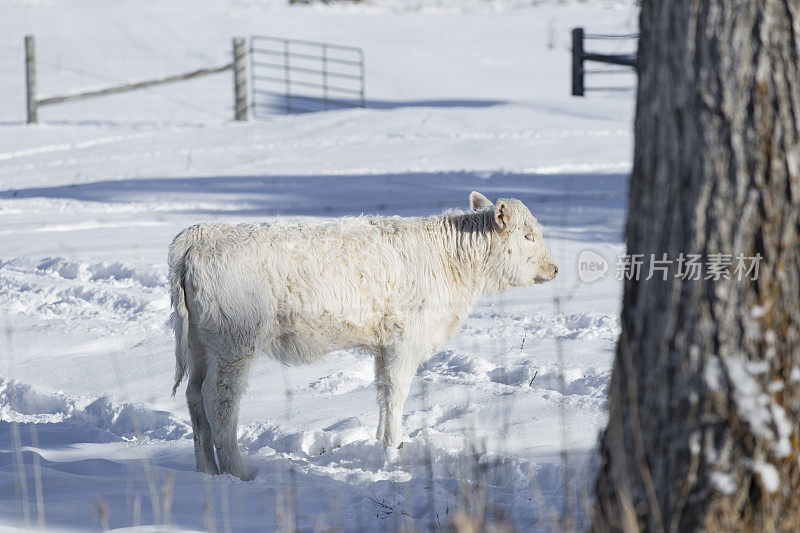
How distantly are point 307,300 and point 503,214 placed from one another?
4.96ft

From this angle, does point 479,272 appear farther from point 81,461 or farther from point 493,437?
point 81,461

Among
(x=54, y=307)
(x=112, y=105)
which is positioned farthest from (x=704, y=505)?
(x=112, y=105)

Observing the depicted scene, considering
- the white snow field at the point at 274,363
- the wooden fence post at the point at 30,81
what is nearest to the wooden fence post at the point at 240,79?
the white snow field at the point at 274,363

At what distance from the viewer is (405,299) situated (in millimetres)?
5723

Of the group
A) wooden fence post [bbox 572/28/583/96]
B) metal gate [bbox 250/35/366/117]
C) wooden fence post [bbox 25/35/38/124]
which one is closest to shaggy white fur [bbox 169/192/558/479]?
wooden fence post [bbox 572/28/583/96]

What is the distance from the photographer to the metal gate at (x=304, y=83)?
83.5 ft

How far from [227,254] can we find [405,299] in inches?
44.9

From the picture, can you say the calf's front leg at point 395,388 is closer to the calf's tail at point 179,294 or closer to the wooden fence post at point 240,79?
the calf's tail at point 179,294

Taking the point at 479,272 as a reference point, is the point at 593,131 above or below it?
above

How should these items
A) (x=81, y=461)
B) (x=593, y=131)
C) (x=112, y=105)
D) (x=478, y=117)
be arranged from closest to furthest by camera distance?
(x=81, y=461)
(x=593, y=131)
(x=478, y=117)
(x=112, y=105)

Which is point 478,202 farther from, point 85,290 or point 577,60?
point 577,60

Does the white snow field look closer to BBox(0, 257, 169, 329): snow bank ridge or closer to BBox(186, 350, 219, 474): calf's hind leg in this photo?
BBox(0, 257, 169, 329): snow bank ridge

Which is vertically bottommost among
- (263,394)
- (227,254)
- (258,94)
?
(263,394)

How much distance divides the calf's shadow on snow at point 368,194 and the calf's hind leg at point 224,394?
265 inches
